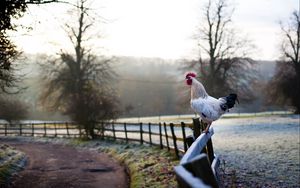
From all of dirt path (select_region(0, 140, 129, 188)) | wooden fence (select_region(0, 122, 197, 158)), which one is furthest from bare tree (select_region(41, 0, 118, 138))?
dirt path (select_region(0, 140, 129, 188))

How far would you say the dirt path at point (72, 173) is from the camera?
11273mm

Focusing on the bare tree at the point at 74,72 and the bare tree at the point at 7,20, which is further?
the bare tree at the point at 74,72

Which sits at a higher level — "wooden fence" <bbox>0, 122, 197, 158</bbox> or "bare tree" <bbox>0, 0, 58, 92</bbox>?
"bare tree" <bbox>0, 0, 58, 92</bbox>

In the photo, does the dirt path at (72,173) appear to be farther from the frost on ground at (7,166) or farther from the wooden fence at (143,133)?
the wooden fence at (143,133)

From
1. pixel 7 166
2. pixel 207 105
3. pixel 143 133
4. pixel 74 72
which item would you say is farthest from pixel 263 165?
pixel 74 72

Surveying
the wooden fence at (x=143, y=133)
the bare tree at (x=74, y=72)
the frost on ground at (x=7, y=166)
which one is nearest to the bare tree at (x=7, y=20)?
the frost on ground at (x=7, y=166)

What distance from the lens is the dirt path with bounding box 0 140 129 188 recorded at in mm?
11273

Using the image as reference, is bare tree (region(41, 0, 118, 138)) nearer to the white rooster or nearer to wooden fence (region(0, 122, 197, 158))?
wooden fence (region(0, 122, 197, 158))

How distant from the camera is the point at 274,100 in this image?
2087 inches

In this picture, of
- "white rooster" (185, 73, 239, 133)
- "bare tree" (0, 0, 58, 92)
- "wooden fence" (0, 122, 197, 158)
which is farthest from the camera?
"wooden fence" (0, 122, 197, 158)

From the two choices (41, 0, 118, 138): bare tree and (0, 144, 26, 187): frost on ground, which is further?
(41, 0, 118, 138): bare tree

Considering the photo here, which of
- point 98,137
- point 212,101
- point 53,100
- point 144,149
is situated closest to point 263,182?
point 212,101

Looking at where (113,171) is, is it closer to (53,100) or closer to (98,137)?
(98,137)

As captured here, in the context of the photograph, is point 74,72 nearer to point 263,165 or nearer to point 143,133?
point 143,133
